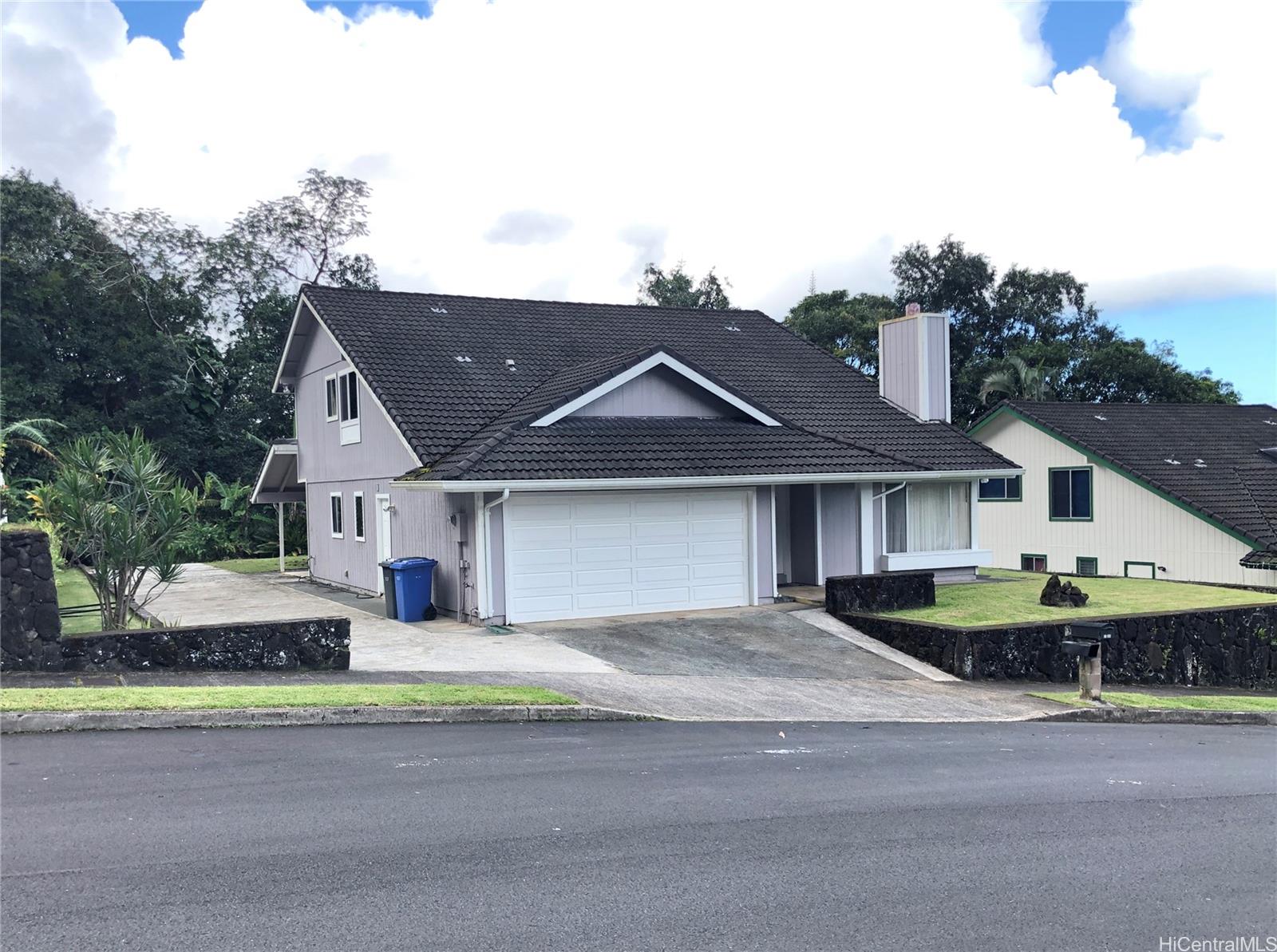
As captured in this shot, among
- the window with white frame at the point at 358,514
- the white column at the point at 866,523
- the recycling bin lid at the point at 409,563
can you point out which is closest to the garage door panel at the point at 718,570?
the white column at the point at 866,523

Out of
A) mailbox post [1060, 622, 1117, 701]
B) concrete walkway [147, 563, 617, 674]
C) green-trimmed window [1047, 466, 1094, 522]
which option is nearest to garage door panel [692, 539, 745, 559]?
concrete walkway [147, 563, 617, 674]

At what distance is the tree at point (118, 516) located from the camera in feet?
41.8

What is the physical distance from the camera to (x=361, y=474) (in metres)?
22.4

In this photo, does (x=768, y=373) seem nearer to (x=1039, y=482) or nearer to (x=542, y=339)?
(x=542, y=339)

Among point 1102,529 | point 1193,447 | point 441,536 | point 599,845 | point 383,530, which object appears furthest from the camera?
point 1193,447

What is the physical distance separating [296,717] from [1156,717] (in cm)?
1083

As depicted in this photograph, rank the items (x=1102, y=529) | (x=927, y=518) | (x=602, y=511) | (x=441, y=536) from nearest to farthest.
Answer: (x=602, y=511) → (x=441, y=536) → (x=927, y=518) → (x=1102, y=529)

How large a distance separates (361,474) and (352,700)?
503 inches

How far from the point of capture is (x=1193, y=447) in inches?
1182

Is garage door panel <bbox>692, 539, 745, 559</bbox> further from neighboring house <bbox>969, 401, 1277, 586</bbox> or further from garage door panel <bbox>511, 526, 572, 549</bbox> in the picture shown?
neighboring house <bbox>969, 401, 1277, 586</bbox>

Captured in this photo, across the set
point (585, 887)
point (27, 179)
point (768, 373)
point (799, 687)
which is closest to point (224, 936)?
point (585, 887)

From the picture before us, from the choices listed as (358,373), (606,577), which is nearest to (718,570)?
(606,577)

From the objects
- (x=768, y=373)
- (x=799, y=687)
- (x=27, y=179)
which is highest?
(x=27, y=179)

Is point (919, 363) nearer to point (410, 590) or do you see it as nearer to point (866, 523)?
point (866, 523)
